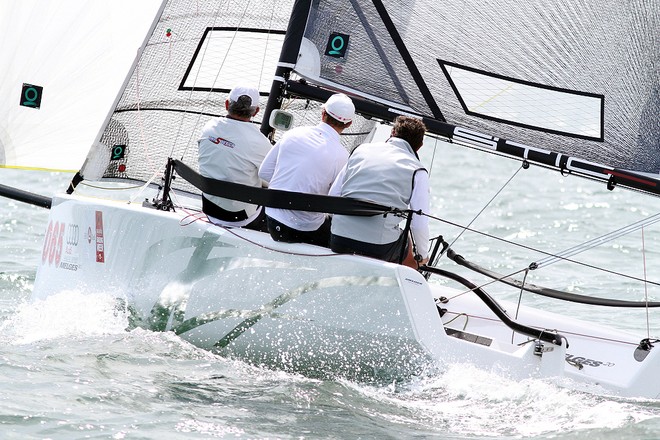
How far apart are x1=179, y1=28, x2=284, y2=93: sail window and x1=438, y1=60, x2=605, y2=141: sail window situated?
144cm

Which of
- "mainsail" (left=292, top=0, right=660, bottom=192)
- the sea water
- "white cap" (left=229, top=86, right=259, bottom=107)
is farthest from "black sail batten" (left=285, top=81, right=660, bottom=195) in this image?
the sea water

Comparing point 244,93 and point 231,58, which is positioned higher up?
point 231,58

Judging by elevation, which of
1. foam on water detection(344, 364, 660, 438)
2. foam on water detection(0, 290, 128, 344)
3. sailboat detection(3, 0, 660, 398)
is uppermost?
sailboat detection(3, 0, 660, 398)

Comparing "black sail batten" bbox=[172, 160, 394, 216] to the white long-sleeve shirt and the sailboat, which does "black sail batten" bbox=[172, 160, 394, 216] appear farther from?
the white long-sleeve shirt

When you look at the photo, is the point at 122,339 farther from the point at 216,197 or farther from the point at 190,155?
the point at 190,155

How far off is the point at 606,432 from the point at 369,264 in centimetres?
101

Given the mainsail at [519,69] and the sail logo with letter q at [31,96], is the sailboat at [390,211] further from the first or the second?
the sail logo with letter q at [31,96]

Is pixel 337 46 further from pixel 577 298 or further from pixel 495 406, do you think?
pixel 495 406

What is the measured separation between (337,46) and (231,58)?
1.14 m

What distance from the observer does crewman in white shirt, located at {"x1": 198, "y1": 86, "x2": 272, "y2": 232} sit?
4.65 metres

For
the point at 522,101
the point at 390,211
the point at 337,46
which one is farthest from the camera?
the point at 337,46

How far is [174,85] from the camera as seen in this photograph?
584 centimetres

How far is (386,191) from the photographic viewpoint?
416 cm

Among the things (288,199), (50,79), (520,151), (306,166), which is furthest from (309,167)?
(50,79)
